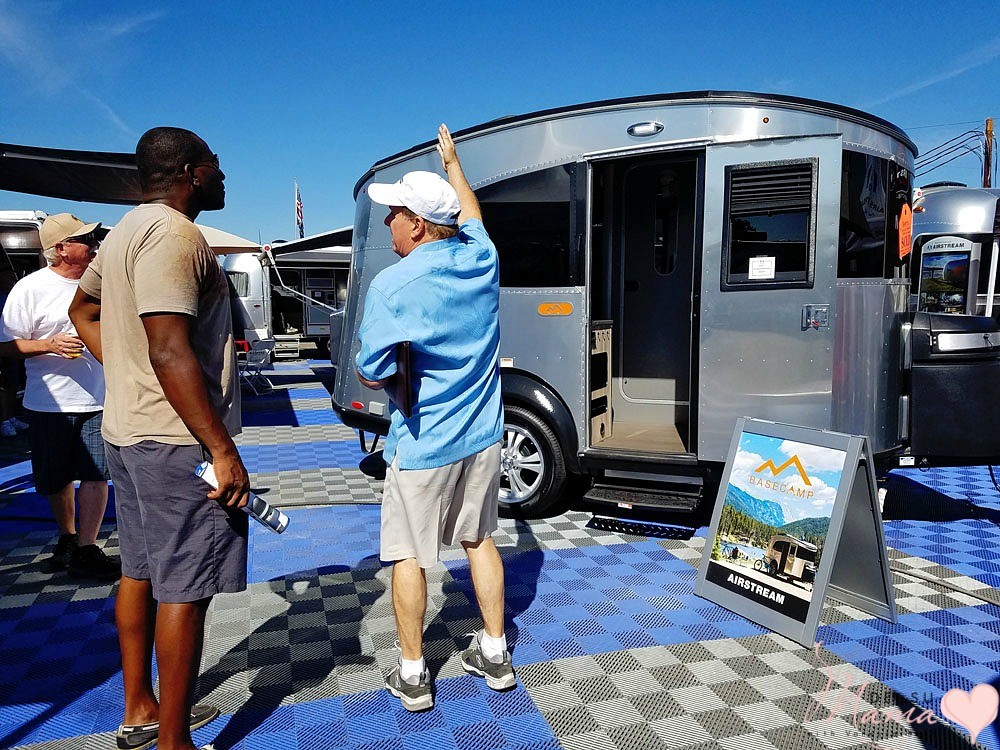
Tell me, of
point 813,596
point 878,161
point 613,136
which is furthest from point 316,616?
point 878,161

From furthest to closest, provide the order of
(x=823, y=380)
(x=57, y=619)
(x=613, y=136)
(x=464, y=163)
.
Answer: (x=464, y=163) < (x=613, y=136) < (x=823, y=380) < (x=57, y=619)

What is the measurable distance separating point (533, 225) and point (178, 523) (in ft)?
10.6

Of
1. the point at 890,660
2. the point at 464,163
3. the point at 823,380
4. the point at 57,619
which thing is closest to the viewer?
the point at 890,660

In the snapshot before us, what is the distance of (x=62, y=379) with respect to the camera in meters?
3.52

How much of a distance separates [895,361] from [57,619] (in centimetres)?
465

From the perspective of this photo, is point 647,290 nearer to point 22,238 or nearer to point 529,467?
point 529,467

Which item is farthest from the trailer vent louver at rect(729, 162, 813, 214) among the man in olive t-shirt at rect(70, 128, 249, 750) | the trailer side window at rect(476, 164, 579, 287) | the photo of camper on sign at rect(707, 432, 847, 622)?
the man in olive t-shirt at rect(70, 128, 249, 750)

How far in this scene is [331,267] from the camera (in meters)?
18.8

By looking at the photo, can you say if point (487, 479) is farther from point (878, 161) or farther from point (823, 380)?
point (878, 161)

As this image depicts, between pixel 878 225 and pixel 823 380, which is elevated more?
pixel 878 225

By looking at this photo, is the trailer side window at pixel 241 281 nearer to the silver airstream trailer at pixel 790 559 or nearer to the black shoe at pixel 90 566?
the black shoe at pixel 90 566

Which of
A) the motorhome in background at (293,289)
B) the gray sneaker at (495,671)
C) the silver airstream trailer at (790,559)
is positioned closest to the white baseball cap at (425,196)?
the gray sneaker at (495,671)

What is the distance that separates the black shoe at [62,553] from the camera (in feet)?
12.4

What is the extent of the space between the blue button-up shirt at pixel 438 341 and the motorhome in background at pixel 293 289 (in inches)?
529
